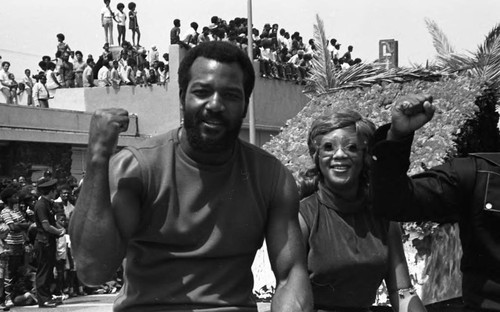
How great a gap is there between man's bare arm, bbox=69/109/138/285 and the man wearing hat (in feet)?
27.6

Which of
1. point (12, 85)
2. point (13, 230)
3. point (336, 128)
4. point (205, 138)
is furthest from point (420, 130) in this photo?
point (12, 85)

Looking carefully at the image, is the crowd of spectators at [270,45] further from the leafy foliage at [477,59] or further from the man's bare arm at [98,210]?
the man's bare arm at [98,210]

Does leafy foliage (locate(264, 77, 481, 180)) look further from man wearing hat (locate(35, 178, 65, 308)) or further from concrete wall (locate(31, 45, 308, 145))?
concrete wall (locate(31, 45, 308, 145))

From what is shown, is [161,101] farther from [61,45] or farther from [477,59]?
[477,59]

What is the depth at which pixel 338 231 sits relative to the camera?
3771mm

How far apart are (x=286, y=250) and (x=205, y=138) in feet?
1.60

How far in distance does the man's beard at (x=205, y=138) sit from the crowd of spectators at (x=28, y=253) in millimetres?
7595

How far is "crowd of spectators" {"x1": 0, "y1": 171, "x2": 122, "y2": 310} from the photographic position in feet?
35.1

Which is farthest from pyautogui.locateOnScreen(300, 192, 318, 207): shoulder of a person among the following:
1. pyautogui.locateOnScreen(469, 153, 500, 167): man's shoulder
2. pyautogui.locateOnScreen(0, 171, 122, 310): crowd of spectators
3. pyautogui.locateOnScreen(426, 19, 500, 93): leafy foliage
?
pyautogui.locateOnScreen(0, 171, 122, 310): crowd of spectators

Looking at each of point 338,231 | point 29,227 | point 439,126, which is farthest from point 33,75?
point 338,231

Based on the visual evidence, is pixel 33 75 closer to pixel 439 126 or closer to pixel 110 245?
pixel 439 126

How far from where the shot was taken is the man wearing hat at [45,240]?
10867 millimetres

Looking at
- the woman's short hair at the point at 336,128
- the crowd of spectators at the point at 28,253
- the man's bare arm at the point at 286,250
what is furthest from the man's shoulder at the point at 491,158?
the crowd of spectators at the point at 28,253

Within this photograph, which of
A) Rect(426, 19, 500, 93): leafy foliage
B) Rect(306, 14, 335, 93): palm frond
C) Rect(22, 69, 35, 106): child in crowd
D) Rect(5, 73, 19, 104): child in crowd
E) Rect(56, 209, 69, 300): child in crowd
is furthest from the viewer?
Rect(22, 69, 35, 106): child in crowd
